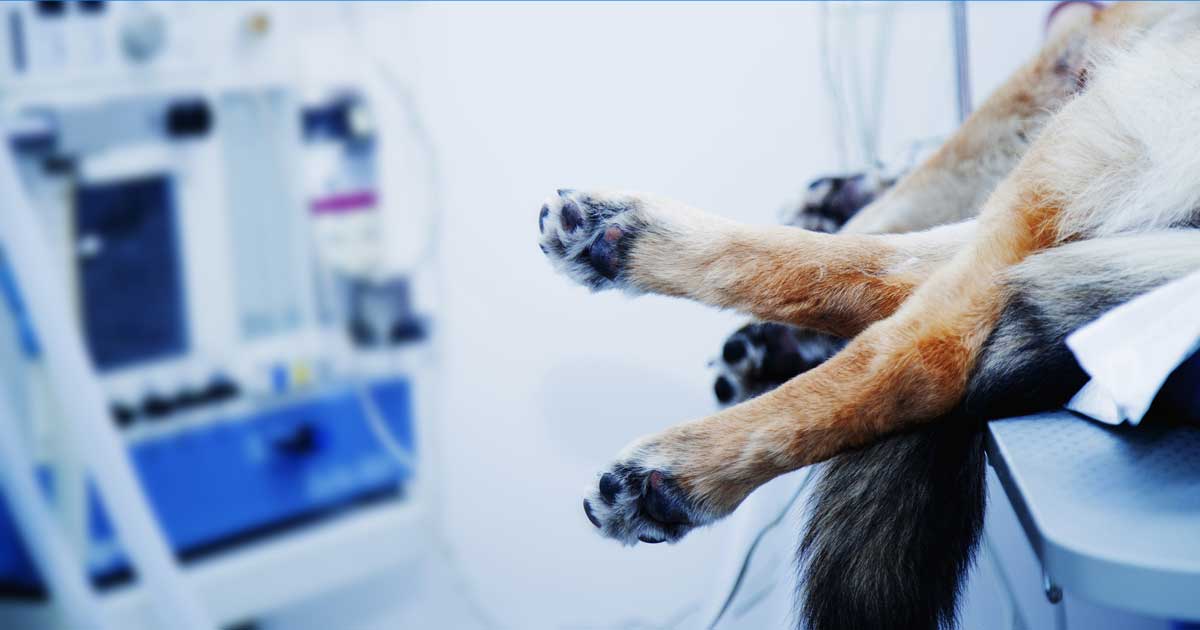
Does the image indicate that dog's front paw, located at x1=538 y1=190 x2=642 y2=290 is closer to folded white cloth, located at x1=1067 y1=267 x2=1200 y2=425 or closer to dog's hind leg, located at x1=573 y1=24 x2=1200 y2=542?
dog's hind leg, located at x1=573 y1=24 x2=1200 y2=542

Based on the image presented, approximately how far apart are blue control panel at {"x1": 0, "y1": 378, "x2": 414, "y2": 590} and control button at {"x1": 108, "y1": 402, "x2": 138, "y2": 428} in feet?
0.12

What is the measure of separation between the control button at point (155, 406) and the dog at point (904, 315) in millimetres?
459

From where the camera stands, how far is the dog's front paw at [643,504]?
0.64m

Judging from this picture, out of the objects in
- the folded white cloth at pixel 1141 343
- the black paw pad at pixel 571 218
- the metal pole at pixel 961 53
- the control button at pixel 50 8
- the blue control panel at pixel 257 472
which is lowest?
the blue control panel at pixel 257 472

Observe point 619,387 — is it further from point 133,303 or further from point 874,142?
point 133,303

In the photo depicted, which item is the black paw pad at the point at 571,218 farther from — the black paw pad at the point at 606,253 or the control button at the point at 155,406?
the control button at the point at 155,406

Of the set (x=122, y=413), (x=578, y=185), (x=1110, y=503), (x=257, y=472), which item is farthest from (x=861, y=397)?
(x=257, y=472)

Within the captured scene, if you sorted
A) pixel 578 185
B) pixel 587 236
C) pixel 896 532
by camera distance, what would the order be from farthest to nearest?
pixel 578 185, pixel 587 236, pixel 896 532

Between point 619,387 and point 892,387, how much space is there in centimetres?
62

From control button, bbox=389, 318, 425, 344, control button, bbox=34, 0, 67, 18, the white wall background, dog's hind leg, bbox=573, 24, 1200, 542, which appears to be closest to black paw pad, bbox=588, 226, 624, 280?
dog's hind leg, bbox=573, 24, 1200, 542

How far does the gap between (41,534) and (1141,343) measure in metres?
0.84

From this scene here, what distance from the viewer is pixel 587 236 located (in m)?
0.73

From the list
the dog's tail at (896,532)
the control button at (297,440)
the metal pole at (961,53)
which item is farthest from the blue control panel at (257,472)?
the metal pole at (961,53)

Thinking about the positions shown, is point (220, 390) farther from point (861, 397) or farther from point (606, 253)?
point (861, 397)
